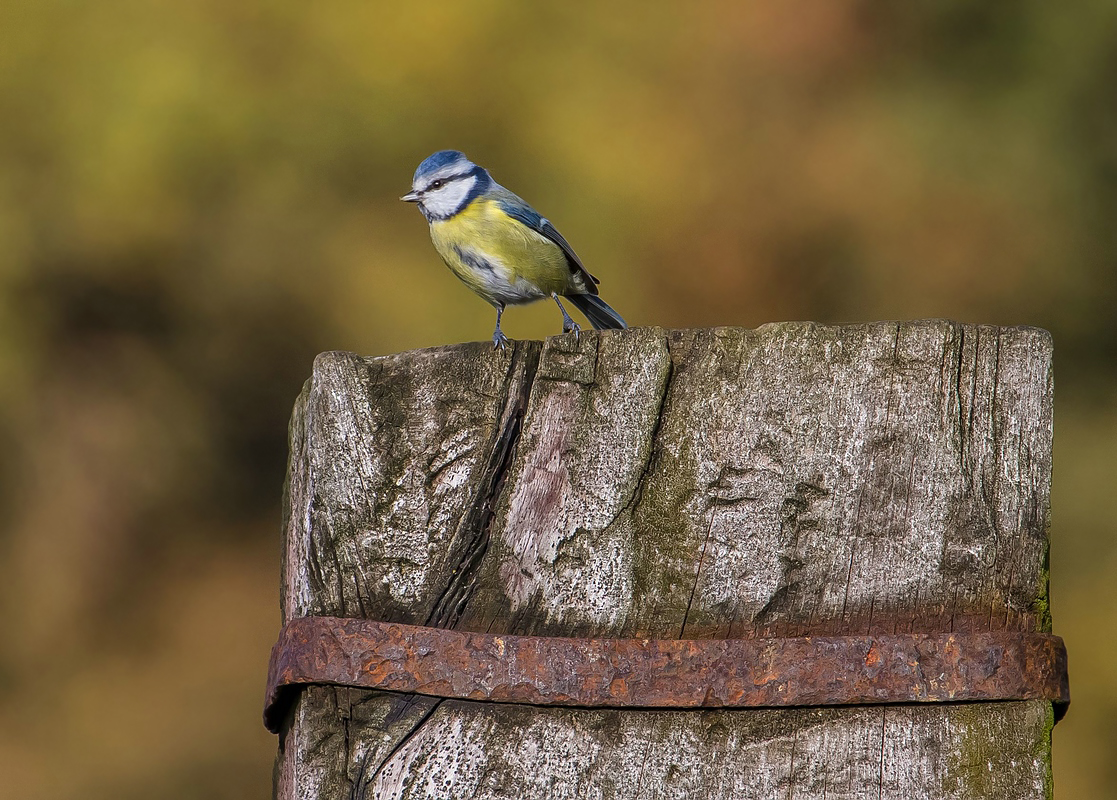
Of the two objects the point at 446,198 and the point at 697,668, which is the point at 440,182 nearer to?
the point at 446,198

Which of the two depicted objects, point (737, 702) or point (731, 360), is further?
point (731, 360)

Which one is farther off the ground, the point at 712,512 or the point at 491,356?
the point at 491,356

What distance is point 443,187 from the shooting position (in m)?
3.05

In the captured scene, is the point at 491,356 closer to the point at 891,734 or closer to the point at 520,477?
the point at 520,477

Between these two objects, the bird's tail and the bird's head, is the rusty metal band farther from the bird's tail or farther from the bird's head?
the bird's tail

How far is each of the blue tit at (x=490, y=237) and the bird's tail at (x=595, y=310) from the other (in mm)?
156

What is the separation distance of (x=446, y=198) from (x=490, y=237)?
0.21 meters

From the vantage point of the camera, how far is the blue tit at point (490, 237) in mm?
2947

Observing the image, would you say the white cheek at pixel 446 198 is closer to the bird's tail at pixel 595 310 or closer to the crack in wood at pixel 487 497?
the bird's tail at pixel 595 310

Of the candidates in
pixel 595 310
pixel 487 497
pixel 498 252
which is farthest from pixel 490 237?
pixel 487 497

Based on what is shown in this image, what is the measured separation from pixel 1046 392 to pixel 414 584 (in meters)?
0.74

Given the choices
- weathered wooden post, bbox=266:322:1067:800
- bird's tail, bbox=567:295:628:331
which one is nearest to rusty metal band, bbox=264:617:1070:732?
weathered wooden post, bbox=266:322:1067:800

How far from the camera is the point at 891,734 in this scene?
1.12 metres

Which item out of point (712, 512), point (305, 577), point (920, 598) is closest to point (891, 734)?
point (920, 598)
